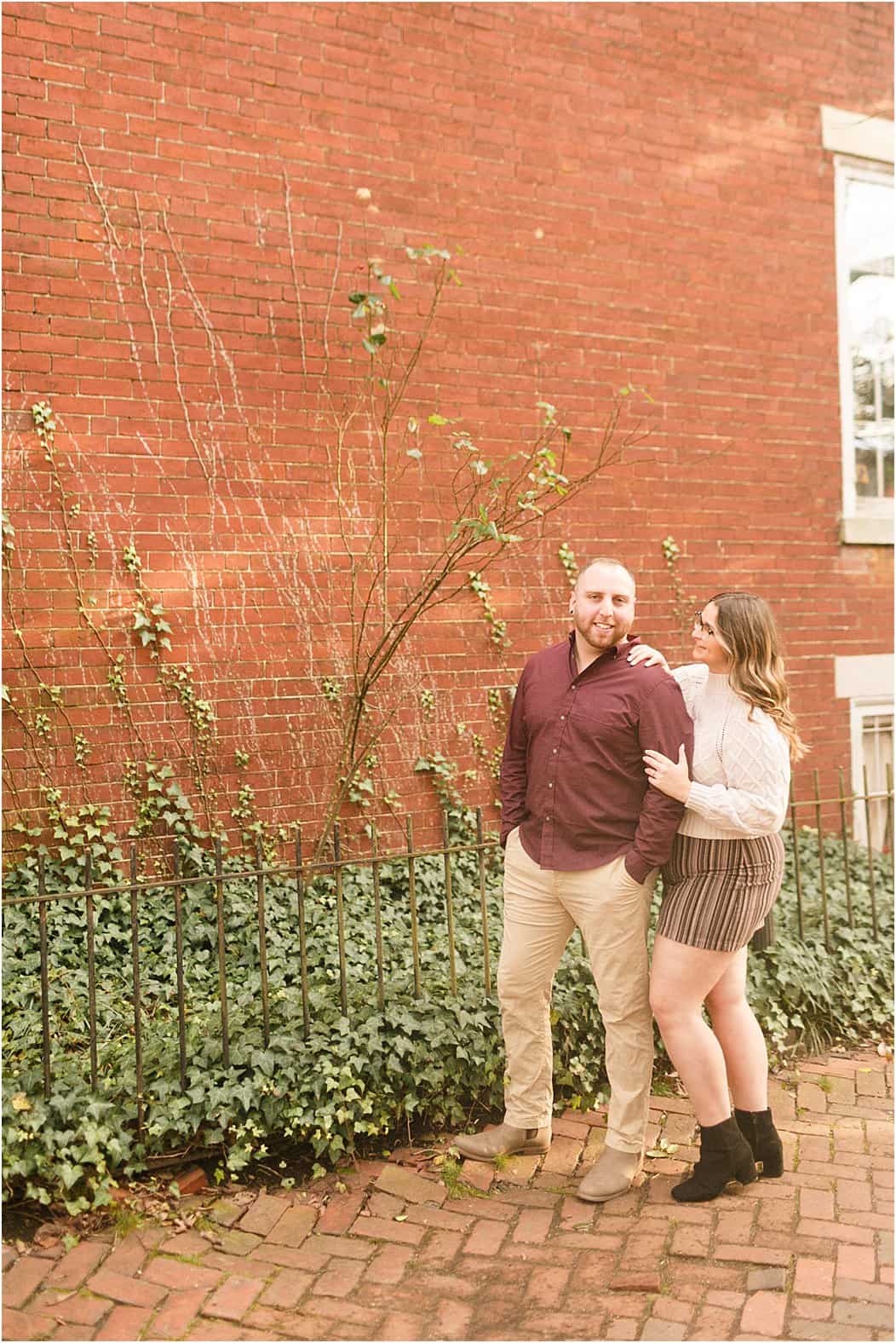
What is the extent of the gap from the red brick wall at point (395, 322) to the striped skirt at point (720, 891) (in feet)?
9.61

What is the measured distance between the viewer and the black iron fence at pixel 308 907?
12.8 ft

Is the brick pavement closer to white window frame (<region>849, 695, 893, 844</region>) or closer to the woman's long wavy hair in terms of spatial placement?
the woman's long wavy hair

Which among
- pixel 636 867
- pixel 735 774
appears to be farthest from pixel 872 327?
pixel 636 867

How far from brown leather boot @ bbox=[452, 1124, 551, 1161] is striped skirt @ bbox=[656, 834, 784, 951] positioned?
3.23ft

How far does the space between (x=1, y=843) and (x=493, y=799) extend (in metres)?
2.80

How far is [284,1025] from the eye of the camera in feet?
13.9

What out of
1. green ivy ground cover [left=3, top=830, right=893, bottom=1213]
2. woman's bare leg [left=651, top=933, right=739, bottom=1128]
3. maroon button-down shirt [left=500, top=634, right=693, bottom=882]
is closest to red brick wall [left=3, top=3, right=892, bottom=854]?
green ivy ground cover [left=3, top=830, right=893, bottom=1213]

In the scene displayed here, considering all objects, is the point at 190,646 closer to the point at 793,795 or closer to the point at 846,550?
the point at 793,795

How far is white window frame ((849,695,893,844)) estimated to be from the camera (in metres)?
8.09

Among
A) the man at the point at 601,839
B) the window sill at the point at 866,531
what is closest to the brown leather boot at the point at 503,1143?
the man at the point at 601,839

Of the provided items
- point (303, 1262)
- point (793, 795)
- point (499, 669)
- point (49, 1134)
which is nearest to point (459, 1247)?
point (303, 1262)

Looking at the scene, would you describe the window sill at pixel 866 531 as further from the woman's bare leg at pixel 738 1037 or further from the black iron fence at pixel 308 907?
the woman's bare leg at pixel 738 1037

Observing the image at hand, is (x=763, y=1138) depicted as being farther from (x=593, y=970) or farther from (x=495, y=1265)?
(x=495, y=1265)

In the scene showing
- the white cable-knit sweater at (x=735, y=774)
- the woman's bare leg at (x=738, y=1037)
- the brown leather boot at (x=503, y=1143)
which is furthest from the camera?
the brown leather boot at (x=503, y=1143)
